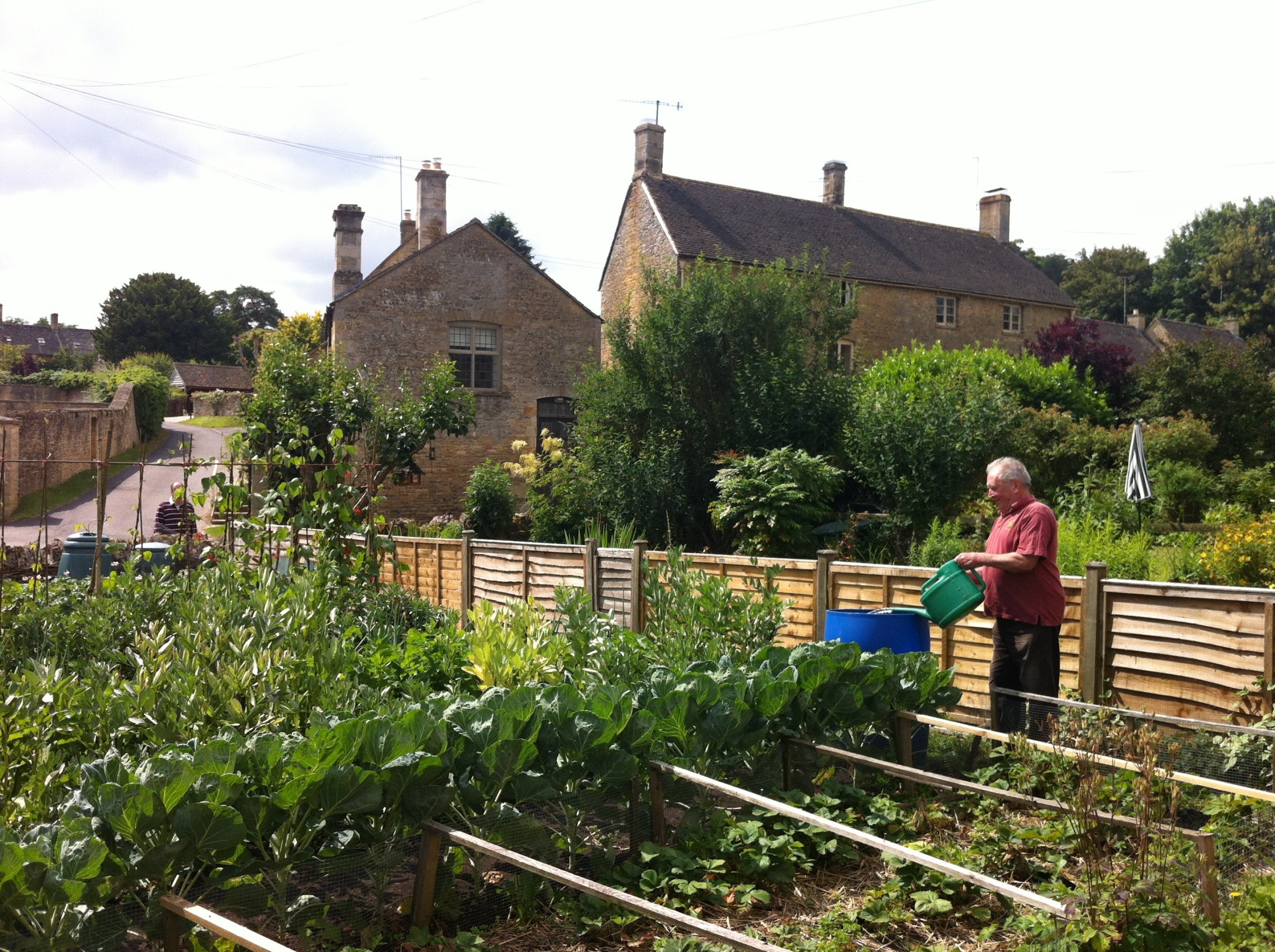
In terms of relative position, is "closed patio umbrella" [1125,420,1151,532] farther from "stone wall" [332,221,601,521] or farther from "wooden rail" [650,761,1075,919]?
"stone wall" [332,221,601,521]

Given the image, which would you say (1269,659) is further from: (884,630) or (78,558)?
(78,558)

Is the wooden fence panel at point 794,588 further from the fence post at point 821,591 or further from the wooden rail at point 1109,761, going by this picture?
the wooden rail at point 1109,761

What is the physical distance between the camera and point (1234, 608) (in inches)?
220

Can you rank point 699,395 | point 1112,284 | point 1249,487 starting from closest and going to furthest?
1. point 1249,487
2. point 699,395
3. point 1112,284

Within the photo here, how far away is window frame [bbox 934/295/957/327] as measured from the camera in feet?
97.9

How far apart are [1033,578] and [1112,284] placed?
5282 centimetres

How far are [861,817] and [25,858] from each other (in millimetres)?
3267

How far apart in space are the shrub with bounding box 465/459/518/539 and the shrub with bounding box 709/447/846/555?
250 inches

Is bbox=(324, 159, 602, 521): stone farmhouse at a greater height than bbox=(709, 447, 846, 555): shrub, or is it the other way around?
bbox=(324, 159, 602, 521): stone farmhouse

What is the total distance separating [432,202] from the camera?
85.6ft

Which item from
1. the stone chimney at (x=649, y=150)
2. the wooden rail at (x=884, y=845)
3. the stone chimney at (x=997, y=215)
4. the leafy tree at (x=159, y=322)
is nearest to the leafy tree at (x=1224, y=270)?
the stone chimney at (x=997, y=215)

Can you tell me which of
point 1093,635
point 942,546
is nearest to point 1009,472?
point 1093,635

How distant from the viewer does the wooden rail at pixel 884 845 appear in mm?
3066

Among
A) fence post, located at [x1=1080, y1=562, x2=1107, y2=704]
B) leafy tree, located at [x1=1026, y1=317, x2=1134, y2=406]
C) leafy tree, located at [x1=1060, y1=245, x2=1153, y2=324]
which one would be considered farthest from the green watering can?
leafy tree, located at [x1=1060, y1=245, x2=1153, y2=324]
